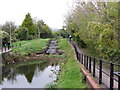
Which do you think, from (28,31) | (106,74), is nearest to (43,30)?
(28,31)

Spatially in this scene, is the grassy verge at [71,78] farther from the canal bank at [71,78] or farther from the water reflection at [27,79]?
the water reflection at [27,79]

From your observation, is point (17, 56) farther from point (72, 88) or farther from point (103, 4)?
point (72, 88)

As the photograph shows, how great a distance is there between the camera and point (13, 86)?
995 cm

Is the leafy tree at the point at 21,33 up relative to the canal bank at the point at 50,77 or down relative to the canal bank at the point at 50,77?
up

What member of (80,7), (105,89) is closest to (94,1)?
(80,7)

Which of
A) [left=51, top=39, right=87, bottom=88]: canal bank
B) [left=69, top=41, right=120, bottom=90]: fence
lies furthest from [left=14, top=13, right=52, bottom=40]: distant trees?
[left=69, top=41, right=120, bottom=90]: fence

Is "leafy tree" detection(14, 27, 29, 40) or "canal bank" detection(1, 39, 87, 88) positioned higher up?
"leafy tree" detection(14, 27, 29, 40)

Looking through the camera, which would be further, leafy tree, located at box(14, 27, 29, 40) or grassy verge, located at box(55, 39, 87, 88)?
leafy tree, located at box(14, 27, 29, 40)

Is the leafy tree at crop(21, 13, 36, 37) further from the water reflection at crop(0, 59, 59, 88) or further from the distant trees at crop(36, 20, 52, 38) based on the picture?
the water reflection at crop(0, 59, 59, 88)

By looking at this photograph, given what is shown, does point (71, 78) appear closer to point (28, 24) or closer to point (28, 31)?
point (28, 31)

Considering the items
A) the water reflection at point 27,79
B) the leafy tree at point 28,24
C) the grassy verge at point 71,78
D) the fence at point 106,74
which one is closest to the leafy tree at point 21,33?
the leafy tree at point 28,24

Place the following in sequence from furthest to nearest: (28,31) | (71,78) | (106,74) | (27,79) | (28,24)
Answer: (28,24) → (28,31) → (27,79) → (71,78) → (106,74)

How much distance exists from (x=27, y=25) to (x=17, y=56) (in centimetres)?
3053

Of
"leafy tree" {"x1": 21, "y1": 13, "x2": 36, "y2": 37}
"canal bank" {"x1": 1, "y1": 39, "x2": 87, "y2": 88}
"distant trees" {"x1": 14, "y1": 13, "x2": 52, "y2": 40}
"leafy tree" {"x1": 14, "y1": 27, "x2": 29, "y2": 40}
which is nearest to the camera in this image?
"canal bank" {"x1": 1, "y1": 39, "x2": 87, "y2": 88}
